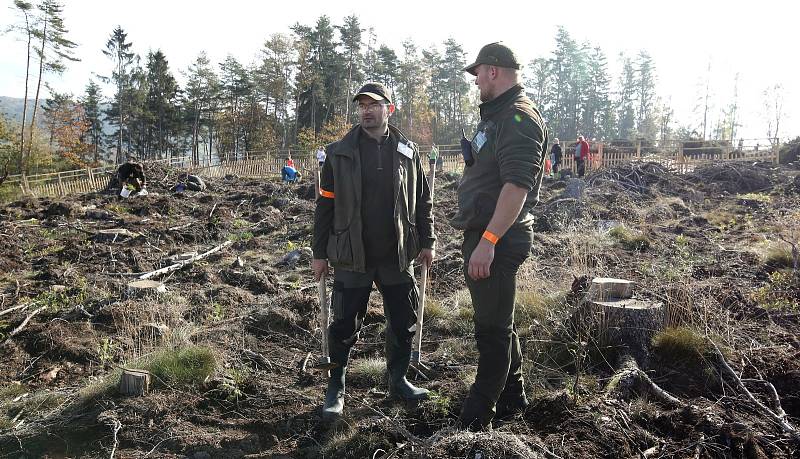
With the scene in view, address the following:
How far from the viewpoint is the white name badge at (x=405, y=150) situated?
3395mm

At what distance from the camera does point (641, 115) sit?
6244cm

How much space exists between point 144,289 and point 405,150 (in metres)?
3.94

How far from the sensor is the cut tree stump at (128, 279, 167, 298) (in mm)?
5824

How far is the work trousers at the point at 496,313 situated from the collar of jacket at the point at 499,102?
2.04ft

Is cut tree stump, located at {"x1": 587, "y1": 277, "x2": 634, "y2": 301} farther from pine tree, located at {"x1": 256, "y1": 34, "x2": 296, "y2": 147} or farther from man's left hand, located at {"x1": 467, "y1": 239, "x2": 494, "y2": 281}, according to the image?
pine tree, located at {"x1": 256, "y1": 34, "x2": 296, "y2": 147}

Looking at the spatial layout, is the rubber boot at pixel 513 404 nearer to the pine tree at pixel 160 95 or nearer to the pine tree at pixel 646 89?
the pine tree at pixel 160 95

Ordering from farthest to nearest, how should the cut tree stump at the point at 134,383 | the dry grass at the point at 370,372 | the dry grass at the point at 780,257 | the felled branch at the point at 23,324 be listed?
the dry grass at the point at 780,257 < the felled branch at the point at 23,324 < the dry grass at the point at 370,372 < the cut tree stump at the point at 134,383

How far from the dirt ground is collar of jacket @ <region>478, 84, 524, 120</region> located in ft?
4.85

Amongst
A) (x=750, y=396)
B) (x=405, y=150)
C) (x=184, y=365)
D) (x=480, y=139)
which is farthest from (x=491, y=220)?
(x=184, y=365)

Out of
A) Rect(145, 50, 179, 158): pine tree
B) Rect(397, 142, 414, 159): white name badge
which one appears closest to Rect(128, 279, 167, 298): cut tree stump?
Rect(397, 142, 414, 159): white name badge

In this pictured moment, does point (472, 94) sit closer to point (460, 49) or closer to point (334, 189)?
point (460, 49)

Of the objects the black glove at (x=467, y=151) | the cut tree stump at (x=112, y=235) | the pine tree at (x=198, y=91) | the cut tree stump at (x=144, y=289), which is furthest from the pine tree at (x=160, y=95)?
the black glove at (x=467, y=151)

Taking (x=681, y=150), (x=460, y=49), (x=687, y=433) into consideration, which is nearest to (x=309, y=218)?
(x=687, y=433)

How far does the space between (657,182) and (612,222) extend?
7058 mm
